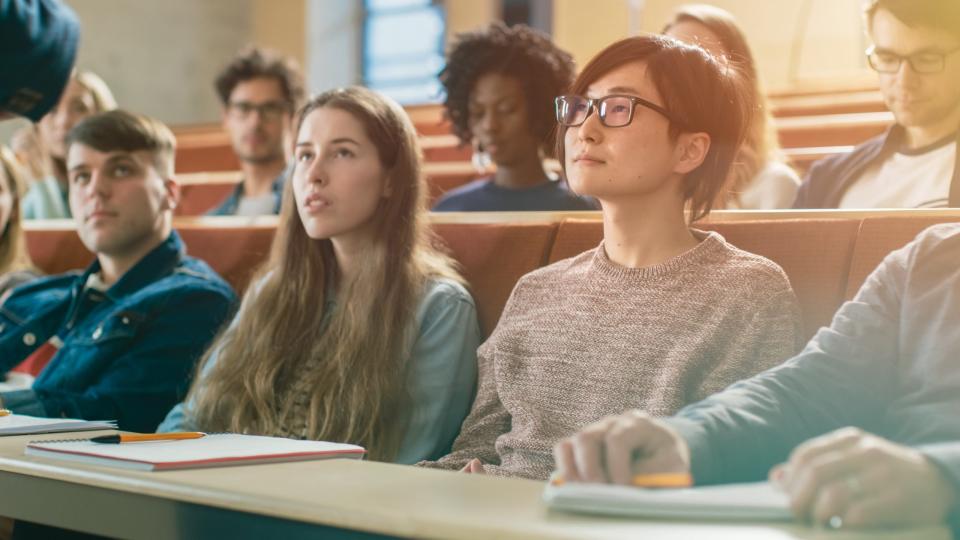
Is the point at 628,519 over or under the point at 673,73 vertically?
under

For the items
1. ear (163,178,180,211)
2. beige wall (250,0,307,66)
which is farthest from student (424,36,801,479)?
beige wall (250,0,307,66)

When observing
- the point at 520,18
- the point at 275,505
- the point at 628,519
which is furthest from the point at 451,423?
the point at 520,18

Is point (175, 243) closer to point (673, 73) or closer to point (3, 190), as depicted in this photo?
point (3, 190)

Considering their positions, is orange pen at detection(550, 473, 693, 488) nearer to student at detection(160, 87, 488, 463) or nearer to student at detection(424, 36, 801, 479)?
student at detection(424, 36, 801, 479)

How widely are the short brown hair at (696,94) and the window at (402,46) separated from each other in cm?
489

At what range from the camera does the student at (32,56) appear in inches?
43.4

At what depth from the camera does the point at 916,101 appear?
5.62ft

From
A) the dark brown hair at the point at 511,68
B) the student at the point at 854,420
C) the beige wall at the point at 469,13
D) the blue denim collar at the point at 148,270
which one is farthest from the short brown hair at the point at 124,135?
the beige wall at the point at 469,13

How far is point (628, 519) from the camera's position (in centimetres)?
73

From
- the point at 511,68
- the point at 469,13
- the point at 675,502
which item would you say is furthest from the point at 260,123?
the point at 469,13

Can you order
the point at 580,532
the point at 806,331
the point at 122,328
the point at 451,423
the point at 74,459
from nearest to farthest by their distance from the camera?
the point at 580,532 < the point at 74,459 < the point at 806,331 < the point at 451,423 < the point at 122,328

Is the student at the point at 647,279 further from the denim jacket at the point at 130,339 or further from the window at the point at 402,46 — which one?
the window at the point at 402,46

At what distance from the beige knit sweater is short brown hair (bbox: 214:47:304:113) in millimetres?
1997

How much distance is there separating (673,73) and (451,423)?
0.56m
